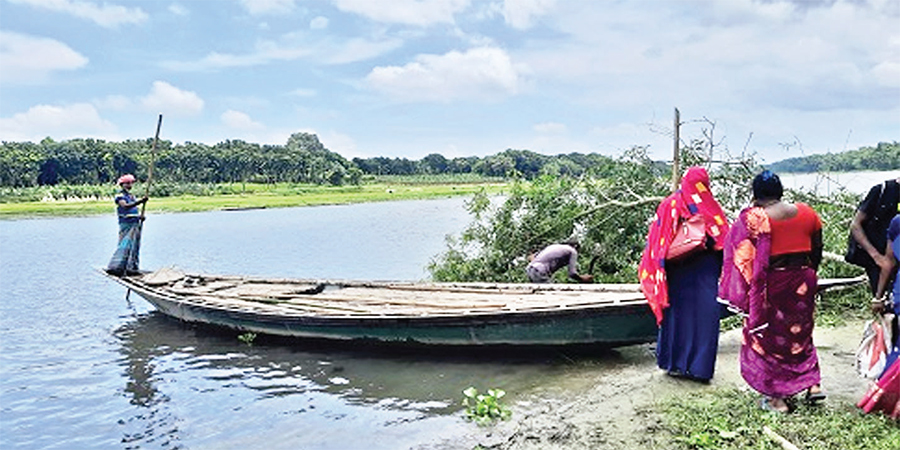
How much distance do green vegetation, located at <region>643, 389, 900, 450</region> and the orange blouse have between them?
992 millimetres

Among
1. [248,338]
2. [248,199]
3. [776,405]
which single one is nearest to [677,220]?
[776,405]

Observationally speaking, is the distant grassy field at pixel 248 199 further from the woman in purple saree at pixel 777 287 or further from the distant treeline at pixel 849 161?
the woman in purple saree at pixel 777 287

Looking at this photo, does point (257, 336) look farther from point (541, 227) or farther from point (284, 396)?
point (541, 227)

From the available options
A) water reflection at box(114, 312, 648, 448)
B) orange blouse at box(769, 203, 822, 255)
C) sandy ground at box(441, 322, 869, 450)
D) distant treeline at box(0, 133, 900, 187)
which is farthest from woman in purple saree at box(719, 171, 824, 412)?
distant treeline at box(0, 133, 900, 187)

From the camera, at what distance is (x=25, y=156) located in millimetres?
57562

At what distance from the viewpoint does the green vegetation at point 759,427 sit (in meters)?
4.07

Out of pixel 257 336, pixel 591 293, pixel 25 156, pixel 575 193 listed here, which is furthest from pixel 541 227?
pixel 25 156

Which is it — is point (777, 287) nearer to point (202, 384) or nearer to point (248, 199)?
point (202, 384)

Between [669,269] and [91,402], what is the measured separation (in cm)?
625

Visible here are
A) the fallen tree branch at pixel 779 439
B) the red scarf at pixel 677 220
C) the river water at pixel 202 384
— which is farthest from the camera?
the river water at pixel 202 384

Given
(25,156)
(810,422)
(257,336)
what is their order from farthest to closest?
(25,156), (257,336), (810,422)

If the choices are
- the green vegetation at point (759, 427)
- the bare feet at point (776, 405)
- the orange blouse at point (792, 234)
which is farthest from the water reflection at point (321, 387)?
the orange blouse at point (792, 234)

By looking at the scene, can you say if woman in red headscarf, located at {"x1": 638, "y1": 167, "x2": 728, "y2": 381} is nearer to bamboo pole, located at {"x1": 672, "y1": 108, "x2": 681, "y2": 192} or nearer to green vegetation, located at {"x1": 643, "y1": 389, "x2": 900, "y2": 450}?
green vegetation, located at {"x1": 643, "y1": 389, "x2": 900, "y2": 450}

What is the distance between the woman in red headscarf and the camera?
5500mm
